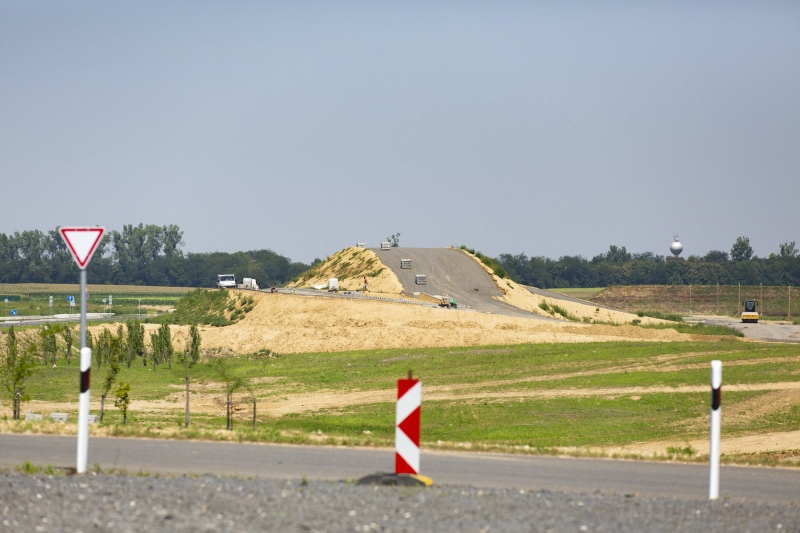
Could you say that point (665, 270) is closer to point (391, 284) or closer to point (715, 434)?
point (391, 284)

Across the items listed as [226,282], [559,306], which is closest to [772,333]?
[559,306]

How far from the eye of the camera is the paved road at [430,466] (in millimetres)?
11992

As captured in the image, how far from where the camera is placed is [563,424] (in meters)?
30.2

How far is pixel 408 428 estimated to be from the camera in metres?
11.1

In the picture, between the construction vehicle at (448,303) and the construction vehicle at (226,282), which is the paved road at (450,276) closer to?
the construction vehicle at (448,303)

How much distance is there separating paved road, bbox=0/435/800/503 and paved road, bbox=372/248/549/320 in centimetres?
5487

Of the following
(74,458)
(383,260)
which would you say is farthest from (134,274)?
(74,458)

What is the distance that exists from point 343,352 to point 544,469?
4327cm

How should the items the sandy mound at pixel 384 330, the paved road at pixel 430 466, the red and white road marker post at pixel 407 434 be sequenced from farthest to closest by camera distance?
→ the sandy mound at pixel 384 330 → the paved road at pixel 430 466 → the red and white road marker post at pixel 407 434

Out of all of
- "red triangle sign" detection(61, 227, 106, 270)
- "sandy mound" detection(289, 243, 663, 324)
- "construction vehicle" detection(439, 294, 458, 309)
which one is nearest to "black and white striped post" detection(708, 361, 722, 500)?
"red triangle sign" detection(61, 227, 106, 270)

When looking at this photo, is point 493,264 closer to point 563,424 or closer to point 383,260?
point 383,260

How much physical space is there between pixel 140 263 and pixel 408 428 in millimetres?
185615

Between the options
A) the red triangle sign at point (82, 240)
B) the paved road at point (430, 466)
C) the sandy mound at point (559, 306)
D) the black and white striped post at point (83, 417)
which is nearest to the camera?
the black and white striped post at point (83, 417)

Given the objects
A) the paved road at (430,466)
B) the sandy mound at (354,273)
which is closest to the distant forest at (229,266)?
the sandy mound at (354,273)
